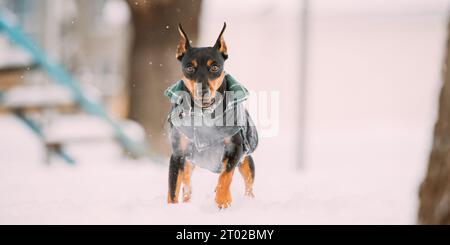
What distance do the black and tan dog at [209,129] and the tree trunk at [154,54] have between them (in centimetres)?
142

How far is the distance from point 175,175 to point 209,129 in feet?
0.74

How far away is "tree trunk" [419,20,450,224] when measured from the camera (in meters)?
1.79

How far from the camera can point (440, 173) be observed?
1.81 metres

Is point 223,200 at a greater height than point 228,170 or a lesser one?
lesser

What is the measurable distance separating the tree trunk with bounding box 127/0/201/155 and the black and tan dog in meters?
1.42

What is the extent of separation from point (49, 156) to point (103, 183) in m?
2.13

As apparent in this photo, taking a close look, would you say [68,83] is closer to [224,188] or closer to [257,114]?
[257,114]

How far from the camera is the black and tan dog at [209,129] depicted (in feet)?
6.54

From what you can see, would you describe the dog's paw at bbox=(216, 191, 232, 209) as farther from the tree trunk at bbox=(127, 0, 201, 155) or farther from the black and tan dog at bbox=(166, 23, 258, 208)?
the tree trunk at bbox=(127, 0, 201, 155)

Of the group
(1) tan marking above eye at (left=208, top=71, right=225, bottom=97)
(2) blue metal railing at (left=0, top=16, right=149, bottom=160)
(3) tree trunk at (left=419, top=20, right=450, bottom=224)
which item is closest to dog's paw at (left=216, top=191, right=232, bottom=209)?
(1) tan marking above eye at (left=208, top=71, right=225, bottom=97)

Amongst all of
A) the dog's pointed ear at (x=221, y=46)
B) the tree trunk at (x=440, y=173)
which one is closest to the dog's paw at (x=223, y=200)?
the dog's pointed ear at (x=221, y=46)

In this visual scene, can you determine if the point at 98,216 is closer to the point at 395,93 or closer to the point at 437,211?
the point at 437,211

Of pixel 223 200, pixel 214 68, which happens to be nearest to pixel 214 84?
pixel 214 68

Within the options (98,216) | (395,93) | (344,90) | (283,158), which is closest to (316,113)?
(344,90)
